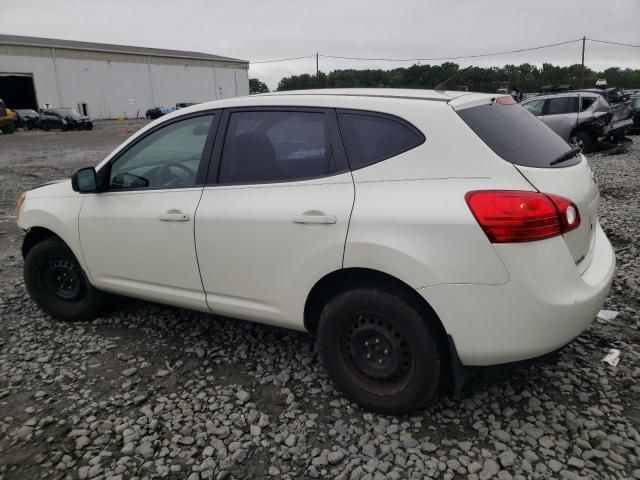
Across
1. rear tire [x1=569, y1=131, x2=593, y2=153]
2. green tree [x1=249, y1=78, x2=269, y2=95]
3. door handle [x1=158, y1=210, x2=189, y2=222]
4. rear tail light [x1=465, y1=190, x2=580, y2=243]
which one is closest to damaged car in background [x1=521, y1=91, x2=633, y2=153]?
rear tire [x1=569, y1=131, x2=593, y2=153]

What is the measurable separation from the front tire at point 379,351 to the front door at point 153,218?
103 cm

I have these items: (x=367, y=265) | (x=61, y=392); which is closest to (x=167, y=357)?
(x=61, y=392)

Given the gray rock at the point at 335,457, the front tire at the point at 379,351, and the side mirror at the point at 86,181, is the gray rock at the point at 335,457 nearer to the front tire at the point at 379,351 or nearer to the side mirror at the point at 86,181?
the front tire at the point at 379,351

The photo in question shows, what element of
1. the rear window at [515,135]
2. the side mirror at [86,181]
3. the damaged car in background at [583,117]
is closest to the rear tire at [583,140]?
the damaged car in background at [583,117]

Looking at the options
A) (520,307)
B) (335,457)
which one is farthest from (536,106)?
(335,457)

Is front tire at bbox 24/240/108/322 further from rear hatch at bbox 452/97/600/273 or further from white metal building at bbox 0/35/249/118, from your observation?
white metal building at bbox 0/35/249/118

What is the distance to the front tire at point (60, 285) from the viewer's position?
4.13 meters

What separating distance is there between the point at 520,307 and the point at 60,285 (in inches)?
144

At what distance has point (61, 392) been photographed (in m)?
3.21

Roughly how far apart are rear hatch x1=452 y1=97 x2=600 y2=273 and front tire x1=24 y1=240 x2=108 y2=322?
3.20m

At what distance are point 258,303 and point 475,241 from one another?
4.61 ft

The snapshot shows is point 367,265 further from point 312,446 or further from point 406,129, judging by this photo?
point 312,446

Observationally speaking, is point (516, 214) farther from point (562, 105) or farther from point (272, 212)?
point (562, 105)

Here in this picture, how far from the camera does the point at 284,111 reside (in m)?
3.13
